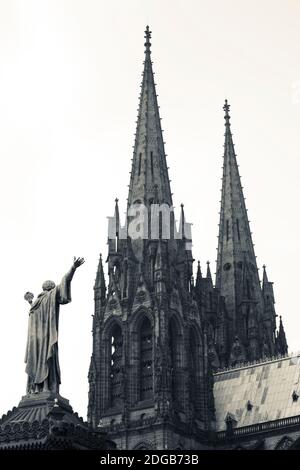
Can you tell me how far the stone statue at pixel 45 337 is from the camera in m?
22.6

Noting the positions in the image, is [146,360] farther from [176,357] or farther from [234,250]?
[234,250]

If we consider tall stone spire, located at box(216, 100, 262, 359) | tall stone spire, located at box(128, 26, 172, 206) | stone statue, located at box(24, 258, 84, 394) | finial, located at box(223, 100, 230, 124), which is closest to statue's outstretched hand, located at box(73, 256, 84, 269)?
stone statue, located at box(24, 258, 84, 394)

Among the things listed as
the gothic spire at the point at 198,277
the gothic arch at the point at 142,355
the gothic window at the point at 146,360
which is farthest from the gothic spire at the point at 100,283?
the gothic spire at the point at 198,277

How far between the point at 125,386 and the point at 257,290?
21.3 m

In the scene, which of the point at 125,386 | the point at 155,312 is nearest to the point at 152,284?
the point at 155,312

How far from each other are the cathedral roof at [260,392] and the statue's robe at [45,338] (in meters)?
44.4

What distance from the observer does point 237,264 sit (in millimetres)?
82625

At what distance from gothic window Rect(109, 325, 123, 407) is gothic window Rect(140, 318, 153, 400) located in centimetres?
145

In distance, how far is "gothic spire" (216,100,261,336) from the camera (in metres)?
81.6

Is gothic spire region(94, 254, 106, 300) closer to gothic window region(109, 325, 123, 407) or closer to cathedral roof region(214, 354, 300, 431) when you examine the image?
gothic window region(109, 325, 123, 407)

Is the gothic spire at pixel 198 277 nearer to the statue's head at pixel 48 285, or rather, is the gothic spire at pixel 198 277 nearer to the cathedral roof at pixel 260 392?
the cathedral roof at pixel 260 392

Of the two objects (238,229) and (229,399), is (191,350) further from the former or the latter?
(238,229)

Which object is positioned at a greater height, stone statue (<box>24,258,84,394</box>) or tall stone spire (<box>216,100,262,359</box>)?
tall stone spire (<box>216,100,262,359</box>)
